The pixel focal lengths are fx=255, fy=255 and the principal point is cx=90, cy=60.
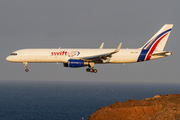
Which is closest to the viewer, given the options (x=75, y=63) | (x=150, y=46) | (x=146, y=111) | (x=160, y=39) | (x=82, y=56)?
(x=146, y=111)

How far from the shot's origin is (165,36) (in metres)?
77.3

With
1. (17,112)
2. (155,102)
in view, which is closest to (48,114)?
(17,112)

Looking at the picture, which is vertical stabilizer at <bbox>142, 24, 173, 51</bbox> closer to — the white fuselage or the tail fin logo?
the tail fin logo

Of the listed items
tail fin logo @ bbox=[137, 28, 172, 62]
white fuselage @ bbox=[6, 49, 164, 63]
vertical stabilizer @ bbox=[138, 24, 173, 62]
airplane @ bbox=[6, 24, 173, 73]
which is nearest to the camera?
airplane @ bbox=[6, 24, 173, 73]

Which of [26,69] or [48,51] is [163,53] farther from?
[26,69]

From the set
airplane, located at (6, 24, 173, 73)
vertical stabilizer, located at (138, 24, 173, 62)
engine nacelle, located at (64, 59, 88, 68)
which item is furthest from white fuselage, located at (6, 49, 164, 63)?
vertical stabilizer, located at (138, 24, 173, 62)

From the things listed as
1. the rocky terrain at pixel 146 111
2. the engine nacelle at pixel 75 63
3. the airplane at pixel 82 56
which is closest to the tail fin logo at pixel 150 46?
the airplane at pixel 82 56

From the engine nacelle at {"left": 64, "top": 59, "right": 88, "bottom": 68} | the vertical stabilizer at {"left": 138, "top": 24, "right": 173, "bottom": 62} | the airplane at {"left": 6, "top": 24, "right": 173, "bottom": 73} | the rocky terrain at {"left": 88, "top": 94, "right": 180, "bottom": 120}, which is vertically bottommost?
the rocky terrain at {"left": 88, "top": 94, "right": 180, "bottom": 120}

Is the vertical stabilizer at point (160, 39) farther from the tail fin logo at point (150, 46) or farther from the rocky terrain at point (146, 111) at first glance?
the rocky terrain at point (146, 111)

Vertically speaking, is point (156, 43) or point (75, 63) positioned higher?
point (156, 43)

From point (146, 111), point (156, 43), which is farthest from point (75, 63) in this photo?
point (146, 111)

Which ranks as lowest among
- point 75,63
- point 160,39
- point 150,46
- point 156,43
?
point 75,63

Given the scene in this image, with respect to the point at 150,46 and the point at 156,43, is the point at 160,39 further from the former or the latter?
the point at 150,46

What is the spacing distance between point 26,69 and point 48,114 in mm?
93586
